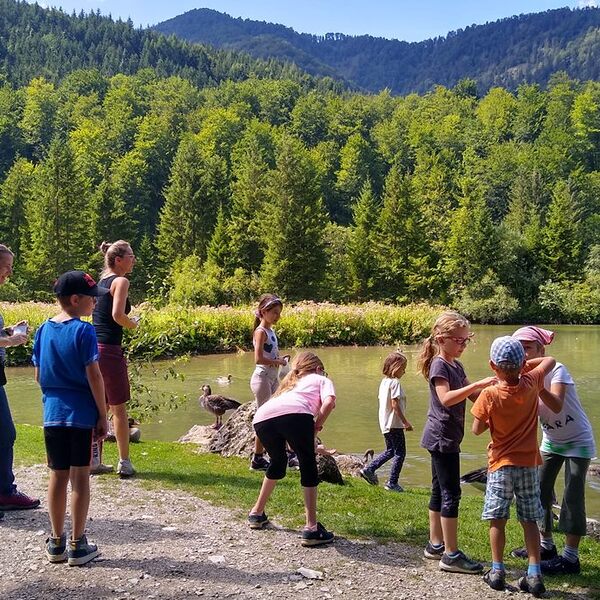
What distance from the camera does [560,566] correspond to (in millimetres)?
5348

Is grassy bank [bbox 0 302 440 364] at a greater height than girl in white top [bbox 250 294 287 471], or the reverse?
girl in white top [bbox 250 294 287 471]

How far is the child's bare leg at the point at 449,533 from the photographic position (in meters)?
5.16

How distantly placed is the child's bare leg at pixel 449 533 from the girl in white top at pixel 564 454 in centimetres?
72

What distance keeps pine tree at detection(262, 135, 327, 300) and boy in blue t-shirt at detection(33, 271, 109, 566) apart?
5042 cm

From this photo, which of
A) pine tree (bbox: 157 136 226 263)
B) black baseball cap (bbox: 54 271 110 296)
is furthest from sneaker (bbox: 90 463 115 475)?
pine tree (bbox: 157 136 226 263)

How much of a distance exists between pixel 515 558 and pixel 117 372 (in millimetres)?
4035

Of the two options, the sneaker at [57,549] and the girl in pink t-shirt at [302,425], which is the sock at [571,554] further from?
the sneaker at [57,549]

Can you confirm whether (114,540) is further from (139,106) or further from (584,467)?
(139,106)

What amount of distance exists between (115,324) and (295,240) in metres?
50.6

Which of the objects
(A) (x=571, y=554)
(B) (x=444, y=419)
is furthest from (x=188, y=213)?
(A) (x=571, y=554)

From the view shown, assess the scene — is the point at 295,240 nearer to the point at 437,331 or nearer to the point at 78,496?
the point at 437,331

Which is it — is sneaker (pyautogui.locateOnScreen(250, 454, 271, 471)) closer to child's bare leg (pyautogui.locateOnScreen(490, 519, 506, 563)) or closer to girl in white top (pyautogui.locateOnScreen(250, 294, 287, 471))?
girl in white top (pyautogui.locateOnScreen(250, 294, 287, 471))

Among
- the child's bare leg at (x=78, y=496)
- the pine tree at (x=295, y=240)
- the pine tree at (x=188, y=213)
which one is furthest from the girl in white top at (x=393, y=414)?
the pine tree at (x=188, y=213)

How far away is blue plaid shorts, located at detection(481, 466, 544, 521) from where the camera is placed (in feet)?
15.9
